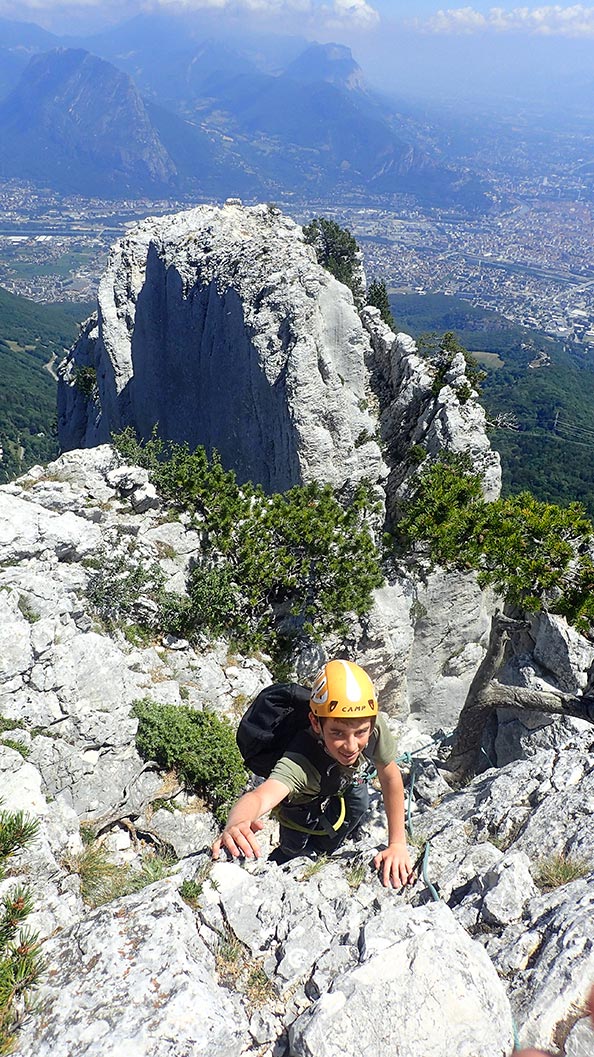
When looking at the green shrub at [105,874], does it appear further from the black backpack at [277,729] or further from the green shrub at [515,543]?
the green shrub at [515,543]

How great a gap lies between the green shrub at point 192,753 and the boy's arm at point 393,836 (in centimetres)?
582

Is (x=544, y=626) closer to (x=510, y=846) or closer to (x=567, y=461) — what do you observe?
(x=510, y=846)

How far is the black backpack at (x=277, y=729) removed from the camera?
6.66 meters

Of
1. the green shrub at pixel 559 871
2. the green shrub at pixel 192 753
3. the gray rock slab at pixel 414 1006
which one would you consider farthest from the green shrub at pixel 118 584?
the gray rock slab at pixel 414 1006

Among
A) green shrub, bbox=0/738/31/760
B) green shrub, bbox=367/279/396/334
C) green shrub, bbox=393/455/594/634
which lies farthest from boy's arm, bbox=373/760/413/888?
green shrub, bbox=367/279/396/334

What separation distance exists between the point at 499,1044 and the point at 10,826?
497cm

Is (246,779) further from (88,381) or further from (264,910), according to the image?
(88,381)

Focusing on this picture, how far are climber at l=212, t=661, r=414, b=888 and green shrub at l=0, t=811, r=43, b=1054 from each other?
180 centimetres

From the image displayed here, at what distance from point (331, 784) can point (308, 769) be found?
466mm

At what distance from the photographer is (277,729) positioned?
22.2 feet

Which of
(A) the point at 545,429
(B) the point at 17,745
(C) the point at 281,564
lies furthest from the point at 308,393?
(A) the point at 545,429

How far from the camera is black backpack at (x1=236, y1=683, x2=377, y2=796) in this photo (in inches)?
262

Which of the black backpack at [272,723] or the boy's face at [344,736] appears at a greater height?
the boy's face at [344,736]

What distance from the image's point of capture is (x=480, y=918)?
20.6 ft
